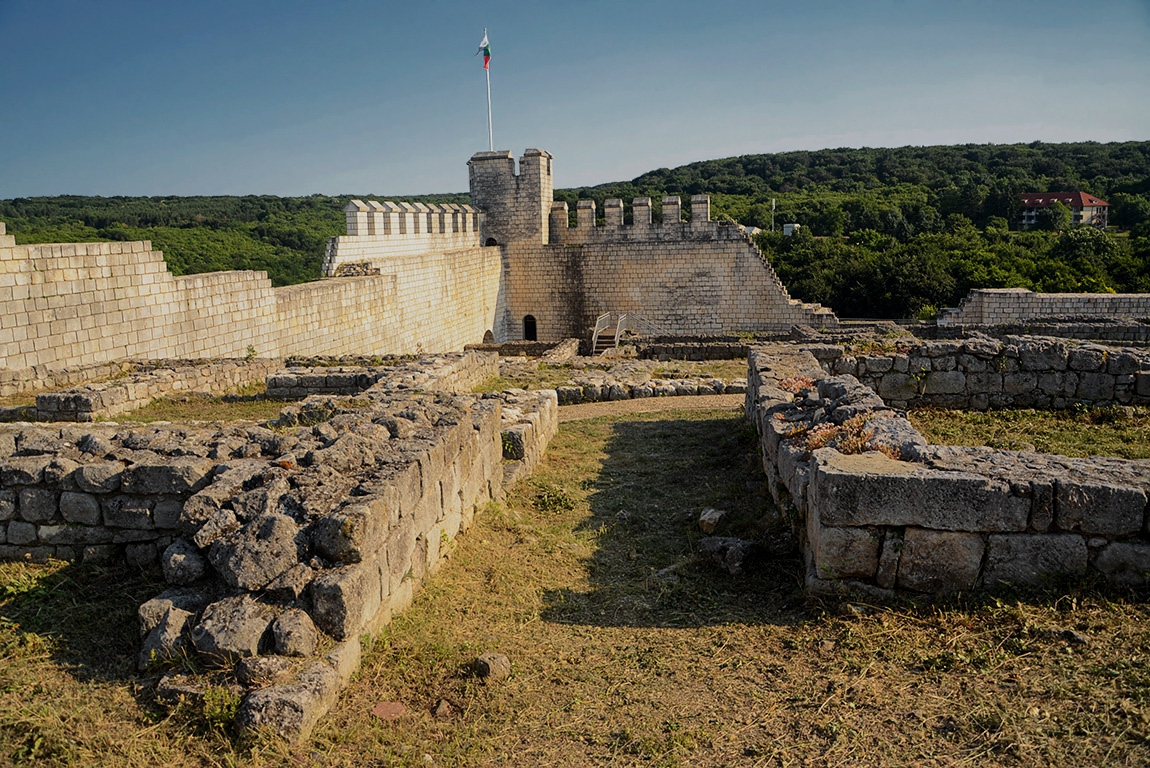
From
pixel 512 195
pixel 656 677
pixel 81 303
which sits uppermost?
pixel 512 195

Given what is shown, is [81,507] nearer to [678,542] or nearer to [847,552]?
[678,542]

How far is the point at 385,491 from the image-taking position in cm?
415

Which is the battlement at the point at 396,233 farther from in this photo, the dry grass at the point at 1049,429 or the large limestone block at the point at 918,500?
the large limestone block at the point at 918,500

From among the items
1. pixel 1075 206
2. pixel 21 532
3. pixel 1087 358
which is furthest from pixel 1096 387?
pixel 1075 206

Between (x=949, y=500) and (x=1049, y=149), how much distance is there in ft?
301

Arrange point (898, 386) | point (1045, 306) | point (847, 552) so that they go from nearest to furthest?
1. point (847, 552)
2. point (898, 386)
3. point (1045, 306)

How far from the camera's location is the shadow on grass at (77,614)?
147 inches

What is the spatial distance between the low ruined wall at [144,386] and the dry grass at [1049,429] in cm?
847

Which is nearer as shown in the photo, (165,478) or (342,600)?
(342,600)

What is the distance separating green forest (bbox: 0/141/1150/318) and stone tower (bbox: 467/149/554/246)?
42.7 feet

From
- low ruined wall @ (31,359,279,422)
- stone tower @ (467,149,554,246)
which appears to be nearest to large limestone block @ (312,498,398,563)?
low ruined wall @ (31,359,279,422)

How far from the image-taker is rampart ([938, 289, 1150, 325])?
842 inches

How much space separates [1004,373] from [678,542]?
5.10m

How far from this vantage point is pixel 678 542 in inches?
221
